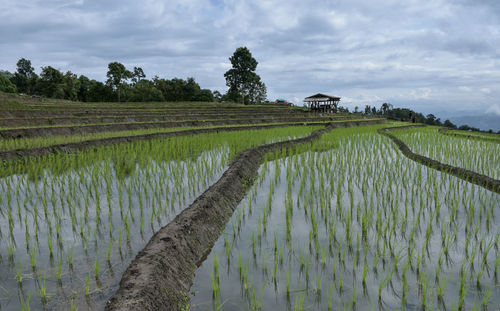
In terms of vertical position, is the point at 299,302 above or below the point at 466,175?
below

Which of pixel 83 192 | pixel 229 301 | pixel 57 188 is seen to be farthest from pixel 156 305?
pixel 57 188

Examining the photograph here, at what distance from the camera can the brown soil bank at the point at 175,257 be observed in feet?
6.66

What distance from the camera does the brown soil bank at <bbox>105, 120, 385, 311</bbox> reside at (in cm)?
203

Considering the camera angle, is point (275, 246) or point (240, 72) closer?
point (275, 246)

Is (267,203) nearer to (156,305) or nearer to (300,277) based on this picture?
(300,277)

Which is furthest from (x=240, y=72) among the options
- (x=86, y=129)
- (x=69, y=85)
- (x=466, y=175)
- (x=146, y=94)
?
(x=466, y=175)

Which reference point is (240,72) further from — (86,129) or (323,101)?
(86,129)

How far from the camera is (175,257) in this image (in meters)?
2.63

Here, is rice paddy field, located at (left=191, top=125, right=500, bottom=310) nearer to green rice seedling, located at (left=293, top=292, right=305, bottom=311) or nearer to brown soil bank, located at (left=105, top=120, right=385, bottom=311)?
green rice seedling, located at (left=293, top=292, right=305, bottom=311)

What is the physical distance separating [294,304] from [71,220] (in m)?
2.71

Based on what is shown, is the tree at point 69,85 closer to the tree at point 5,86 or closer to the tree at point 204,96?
the tree at point 5,86

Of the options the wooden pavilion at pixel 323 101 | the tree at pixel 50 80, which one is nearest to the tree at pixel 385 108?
the wooden pavilion at pixel 323 101

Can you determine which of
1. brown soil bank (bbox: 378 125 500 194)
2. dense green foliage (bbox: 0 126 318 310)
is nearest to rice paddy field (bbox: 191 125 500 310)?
brown soil bank (bbox: 378 125 500 194)

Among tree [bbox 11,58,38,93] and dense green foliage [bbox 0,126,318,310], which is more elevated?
tree [bbox 11,58,38,93]
